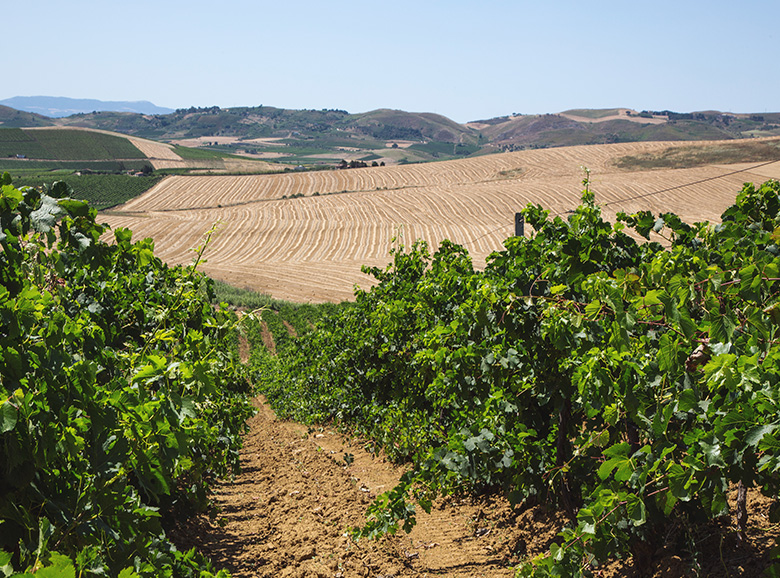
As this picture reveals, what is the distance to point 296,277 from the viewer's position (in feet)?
133

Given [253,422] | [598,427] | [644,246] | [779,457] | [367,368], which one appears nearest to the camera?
[779,457]

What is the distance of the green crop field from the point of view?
11761cm

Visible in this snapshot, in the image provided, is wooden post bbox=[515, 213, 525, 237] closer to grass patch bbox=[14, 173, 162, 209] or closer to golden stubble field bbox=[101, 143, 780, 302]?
golden stubble field bbox=[101, 143, 780, 302]

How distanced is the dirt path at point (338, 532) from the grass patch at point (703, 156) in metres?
65.9

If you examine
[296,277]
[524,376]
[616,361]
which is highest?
[616,361]

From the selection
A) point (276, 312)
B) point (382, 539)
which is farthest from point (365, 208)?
point (382, 539)

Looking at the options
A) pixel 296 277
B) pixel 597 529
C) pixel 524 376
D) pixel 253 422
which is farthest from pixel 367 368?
pixel 296 277

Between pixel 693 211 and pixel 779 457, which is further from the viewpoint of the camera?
pixel 693 211

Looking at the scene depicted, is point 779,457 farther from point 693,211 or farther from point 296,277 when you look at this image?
point 693,211

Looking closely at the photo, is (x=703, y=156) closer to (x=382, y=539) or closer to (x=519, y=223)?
(x=519, y=223)

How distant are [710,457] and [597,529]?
0.88 metres

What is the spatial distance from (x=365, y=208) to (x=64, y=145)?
96.3 m

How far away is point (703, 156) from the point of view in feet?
217

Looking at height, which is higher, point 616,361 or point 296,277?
point 616,361
